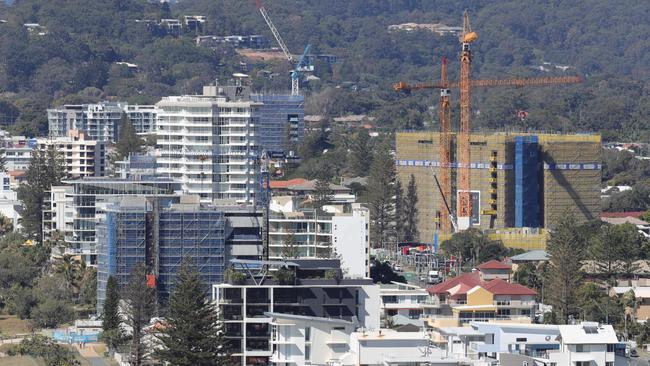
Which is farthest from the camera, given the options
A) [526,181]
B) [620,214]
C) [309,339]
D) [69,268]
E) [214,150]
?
[620,214]

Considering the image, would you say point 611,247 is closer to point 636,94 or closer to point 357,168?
point 357,168

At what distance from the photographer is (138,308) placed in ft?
204

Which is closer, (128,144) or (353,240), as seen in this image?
(353,240)

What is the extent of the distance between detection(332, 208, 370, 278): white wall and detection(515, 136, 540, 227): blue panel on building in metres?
24.8

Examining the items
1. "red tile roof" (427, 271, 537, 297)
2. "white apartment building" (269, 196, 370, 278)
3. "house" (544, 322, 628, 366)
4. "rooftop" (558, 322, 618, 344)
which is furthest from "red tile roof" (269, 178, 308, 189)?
"house" (544, 322, 628, 366)

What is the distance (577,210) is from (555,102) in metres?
77.0

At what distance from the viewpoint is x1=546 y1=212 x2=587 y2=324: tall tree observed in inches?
2685

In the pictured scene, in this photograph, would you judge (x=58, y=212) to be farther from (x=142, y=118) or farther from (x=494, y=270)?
(x=142, y=118)

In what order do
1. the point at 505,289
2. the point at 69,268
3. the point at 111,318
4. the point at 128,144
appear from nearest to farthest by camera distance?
the point at 505,289 → the point at 111,318 → the point at 69,268 → the point at 128,144

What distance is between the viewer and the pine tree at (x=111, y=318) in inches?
2549

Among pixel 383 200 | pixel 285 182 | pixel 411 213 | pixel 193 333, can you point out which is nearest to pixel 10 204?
pixel 383 200

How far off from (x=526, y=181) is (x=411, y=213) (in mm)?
5643

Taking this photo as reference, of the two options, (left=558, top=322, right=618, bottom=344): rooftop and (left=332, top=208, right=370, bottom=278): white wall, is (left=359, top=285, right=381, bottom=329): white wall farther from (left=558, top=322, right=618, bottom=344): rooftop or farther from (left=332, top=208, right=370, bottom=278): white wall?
(left=332, top=208, right=370, bottom=278): white wall

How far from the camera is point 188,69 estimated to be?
190m
